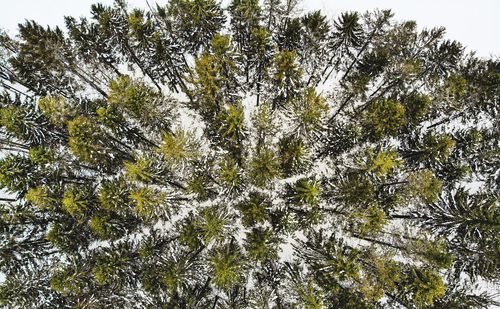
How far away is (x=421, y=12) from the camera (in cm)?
2180

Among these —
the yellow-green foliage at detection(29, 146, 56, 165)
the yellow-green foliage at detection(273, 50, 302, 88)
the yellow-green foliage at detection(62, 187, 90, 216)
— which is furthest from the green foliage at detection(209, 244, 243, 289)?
the yellow-green foliage at detection(29, 146, 56, 165)

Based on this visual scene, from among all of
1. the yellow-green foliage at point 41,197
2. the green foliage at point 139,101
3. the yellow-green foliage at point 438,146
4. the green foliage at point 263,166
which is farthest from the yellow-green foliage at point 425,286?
the yellow-green foliage at point 41,197

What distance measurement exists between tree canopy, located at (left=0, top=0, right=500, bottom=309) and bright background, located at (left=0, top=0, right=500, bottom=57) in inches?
187

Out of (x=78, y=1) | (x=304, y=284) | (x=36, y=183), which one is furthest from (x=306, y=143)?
(x=78, y=1)

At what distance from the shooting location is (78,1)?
869 inches

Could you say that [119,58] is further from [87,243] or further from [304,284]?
[304,284]

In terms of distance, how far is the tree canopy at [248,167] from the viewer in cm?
1523

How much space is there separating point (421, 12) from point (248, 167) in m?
15.2

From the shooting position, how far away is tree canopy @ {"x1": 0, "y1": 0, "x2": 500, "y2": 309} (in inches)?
600

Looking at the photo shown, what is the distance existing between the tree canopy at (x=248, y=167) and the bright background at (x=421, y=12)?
4744 mm

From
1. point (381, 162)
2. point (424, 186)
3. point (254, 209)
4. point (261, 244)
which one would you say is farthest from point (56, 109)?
point (424, 186)

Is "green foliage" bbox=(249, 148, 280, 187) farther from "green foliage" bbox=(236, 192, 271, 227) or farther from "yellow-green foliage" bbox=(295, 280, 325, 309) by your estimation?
"yellow-green foliage" bbox=(295, 280, 325, 309)

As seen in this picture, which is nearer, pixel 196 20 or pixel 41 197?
pixel 41 197

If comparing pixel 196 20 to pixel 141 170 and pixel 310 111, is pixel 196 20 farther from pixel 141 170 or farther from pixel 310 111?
pixel 141 170
